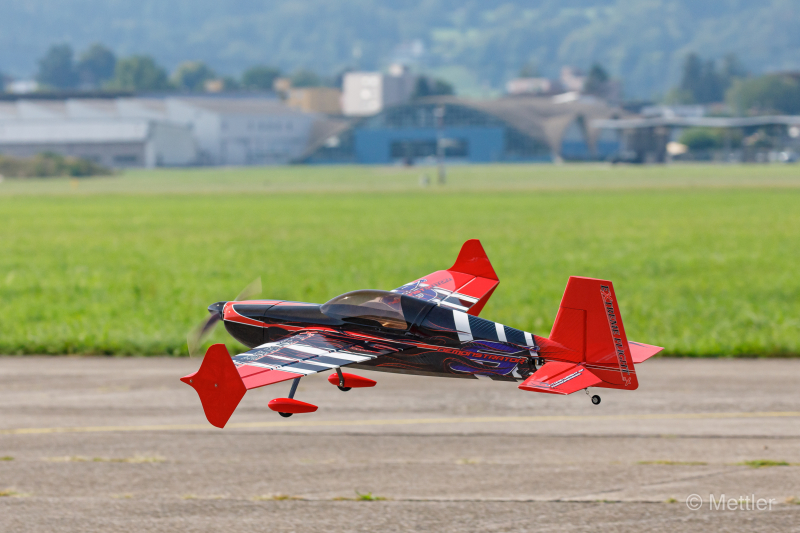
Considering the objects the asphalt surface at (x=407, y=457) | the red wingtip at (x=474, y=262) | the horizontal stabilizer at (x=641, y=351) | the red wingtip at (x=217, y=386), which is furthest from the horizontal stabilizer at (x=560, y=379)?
the asphalt surface at (x=407, y=457)

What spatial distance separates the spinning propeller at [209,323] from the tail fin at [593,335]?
5.16 feet

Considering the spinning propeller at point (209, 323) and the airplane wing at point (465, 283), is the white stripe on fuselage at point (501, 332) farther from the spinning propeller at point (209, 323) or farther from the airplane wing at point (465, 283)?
the spinning propeller at point (209, 323)

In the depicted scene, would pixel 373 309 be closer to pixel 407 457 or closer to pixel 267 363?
pixel 267 363

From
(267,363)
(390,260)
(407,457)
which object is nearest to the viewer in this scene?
(267,363)

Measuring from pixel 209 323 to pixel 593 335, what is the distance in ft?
6.35

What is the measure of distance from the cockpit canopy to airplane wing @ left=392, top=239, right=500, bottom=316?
0.42 m

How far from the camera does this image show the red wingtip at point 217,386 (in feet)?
11.4

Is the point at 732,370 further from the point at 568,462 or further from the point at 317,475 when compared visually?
the point at 317,475

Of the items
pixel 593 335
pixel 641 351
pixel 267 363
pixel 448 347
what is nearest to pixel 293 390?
pixel 267 363

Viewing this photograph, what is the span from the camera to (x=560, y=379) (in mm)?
3779

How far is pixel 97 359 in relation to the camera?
118 feet

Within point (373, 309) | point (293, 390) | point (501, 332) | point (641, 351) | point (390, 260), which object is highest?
point (373, 309)

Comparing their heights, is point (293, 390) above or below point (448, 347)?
below

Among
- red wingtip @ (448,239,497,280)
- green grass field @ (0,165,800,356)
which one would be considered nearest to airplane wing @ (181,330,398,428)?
red wingtip @ (448,239,497,280)
